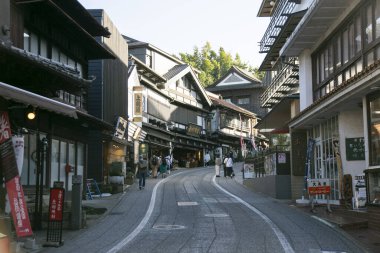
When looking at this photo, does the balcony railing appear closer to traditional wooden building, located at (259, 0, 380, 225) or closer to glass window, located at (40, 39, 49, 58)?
traditional wooden building, located at (259, 0, 380, 225)

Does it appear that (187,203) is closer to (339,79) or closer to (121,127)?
(339,79)

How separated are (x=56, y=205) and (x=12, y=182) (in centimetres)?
173

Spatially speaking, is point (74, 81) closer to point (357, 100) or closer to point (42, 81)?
point (42, 81)

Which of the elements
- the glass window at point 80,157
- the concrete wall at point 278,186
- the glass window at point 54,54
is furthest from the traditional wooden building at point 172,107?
the glass window at point 54,54

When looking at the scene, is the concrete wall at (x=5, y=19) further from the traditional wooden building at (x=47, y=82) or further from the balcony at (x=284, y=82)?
the balcony at (x=284, y=82)

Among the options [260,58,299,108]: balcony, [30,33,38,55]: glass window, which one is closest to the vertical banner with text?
[30,33,38,55]: glass window

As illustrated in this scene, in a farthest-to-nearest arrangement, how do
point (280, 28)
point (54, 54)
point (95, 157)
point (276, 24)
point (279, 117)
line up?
point (279, 117) < point (95, 157) < point (276, 24) < point (280, 28) < point (54, 54)

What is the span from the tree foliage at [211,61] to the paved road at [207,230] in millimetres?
69184

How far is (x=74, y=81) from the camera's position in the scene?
45.9ft

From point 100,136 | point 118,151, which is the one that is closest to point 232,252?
point 100,136

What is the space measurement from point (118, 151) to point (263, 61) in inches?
413

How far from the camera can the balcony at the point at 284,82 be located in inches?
1015

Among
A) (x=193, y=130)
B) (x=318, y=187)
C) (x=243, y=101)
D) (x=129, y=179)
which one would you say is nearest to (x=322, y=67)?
(x=318, y=187)

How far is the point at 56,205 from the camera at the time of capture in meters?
11.7
